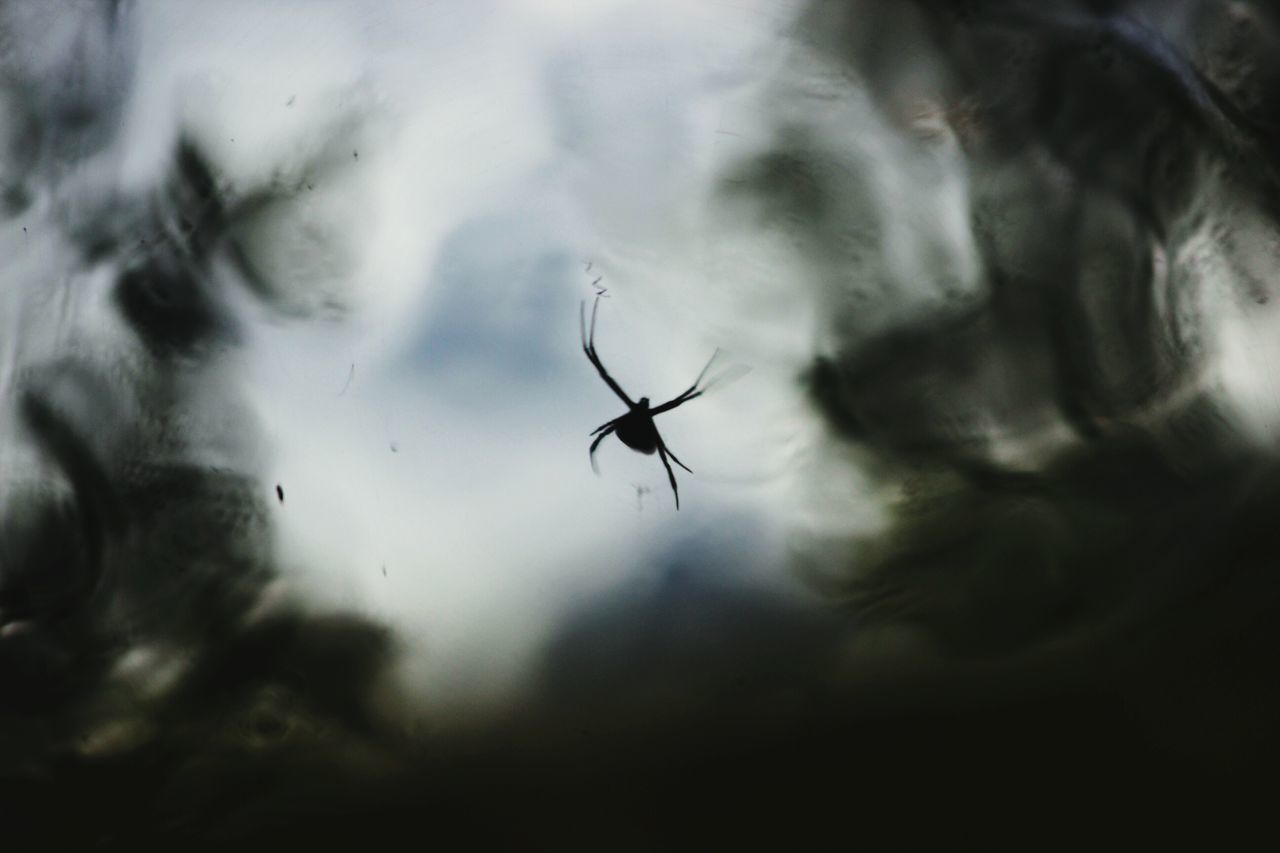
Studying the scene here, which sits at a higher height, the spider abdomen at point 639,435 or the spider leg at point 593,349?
the spider leg at point 593,349

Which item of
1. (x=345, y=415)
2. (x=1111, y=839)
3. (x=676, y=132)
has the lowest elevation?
(x=1111, y=839)

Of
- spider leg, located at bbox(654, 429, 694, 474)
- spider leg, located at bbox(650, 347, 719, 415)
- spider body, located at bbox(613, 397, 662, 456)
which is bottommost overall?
spider leg, located at bbox(654, 429, 694, 474)

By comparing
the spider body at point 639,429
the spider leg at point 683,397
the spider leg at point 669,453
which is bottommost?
the spider leg at point 669,453

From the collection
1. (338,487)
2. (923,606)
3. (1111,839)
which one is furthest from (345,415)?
(1111,839)

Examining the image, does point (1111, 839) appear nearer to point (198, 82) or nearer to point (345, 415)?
point (345, 415)

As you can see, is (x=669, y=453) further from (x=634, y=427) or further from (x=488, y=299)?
(x=488, y=299)

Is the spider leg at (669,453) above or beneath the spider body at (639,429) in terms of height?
beneath

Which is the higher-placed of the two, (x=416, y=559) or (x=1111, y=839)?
(x=416, y=559)
